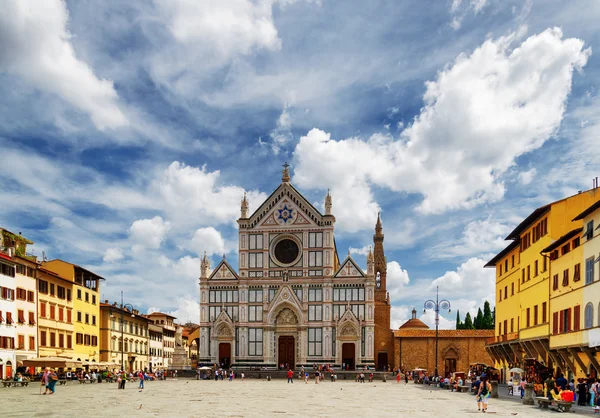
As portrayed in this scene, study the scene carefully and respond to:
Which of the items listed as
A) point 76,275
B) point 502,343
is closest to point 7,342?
point 76,275

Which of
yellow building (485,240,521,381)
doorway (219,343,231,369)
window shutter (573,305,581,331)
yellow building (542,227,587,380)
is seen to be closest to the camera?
window shutter (573,305,581,331)

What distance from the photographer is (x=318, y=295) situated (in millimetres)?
81125

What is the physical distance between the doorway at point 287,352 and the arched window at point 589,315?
48883mm

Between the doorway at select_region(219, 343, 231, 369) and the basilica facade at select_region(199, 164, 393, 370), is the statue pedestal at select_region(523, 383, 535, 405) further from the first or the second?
the doorway at select_region(219, 343, 231, 369)

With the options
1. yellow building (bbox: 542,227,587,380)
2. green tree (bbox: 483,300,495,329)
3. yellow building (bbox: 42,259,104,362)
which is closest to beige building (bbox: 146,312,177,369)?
yellow building (bbox: 42,259,104,362)

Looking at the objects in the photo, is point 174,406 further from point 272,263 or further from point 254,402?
point 272,263

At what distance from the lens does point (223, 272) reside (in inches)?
3302

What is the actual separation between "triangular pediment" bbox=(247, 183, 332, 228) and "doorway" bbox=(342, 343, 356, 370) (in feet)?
49.0

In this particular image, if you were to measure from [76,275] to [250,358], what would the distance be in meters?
23.7

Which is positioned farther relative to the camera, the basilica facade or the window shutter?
the basilica facade

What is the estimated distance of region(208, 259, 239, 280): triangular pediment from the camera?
8344cm

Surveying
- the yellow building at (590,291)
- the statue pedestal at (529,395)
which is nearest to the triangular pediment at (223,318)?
the yellow building at (590,291)

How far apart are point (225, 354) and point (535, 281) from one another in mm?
45111

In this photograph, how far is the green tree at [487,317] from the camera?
10269cm
